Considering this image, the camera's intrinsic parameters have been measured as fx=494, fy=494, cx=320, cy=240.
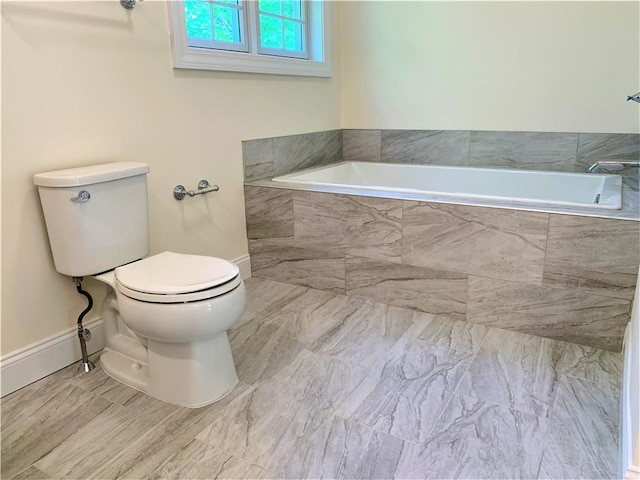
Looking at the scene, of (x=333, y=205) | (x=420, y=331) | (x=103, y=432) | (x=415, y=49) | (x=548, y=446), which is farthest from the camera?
(x=415, y=49)

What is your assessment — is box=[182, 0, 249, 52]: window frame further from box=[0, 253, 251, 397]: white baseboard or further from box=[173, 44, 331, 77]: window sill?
box=[0, 253, 251, 397]: white baseboard

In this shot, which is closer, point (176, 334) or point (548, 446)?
point (548, 446)

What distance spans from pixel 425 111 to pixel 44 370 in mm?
2502

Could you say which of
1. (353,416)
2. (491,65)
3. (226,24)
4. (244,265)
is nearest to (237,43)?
(226,24)

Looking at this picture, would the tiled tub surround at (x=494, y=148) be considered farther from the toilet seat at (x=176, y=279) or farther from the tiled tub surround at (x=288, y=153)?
the toilet seat at (x=176, y=279)

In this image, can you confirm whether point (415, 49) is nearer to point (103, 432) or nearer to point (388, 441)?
point (388, 441)

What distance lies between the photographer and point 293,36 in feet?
10.0

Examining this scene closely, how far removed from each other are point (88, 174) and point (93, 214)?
14 cm

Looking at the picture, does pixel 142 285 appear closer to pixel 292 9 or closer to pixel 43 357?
pixel 43 357

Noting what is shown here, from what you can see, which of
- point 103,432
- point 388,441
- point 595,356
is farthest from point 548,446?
point 103,432

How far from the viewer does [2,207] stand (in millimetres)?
1678

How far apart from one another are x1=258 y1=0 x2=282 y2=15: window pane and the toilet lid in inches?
64.5

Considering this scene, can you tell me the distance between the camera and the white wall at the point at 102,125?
170 centimetres

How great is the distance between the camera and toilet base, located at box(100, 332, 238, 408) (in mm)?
1667
